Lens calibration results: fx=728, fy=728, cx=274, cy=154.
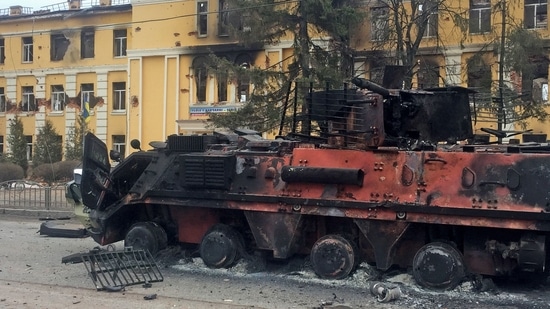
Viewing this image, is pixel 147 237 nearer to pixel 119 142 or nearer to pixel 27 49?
pixel 119 142

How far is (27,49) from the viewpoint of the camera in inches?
1823

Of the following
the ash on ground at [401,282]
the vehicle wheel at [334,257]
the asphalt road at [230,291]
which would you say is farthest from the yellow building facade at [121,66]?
the vehicle wheel at [334,257]

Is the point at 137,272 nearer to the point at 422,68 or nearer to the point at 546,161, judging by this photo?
the point at 546,161

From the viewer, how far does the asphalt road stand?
350 inches

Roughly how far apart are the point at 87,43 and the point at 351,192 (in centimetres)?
3696

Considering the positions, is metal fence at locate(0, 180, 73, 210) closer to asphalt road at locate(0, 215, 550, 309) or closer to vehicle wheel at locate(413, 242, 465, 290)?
asphalt road at locate(0, 215, 550, 309)

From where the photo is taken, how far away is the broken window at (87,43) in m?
43.6

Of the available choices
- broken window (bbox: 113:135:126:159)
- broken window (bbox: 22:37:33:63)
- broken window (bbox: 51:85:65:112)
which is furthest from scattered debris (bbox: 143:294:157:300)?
broken window (bbox: 22:37:33:63)

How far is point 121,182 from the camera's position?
1230cm

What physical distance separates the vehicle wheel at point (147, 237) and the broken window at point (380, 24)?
44.7ft

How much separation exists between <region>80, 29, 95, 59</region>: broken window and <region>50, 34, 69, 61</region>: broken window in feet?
3.99

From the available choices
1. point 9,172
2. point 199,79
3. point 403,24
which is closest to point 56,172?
point 9,172

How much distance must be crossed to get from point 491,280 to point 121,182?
6.17 meters

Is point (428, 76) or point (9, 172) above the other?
point (428, 76)
